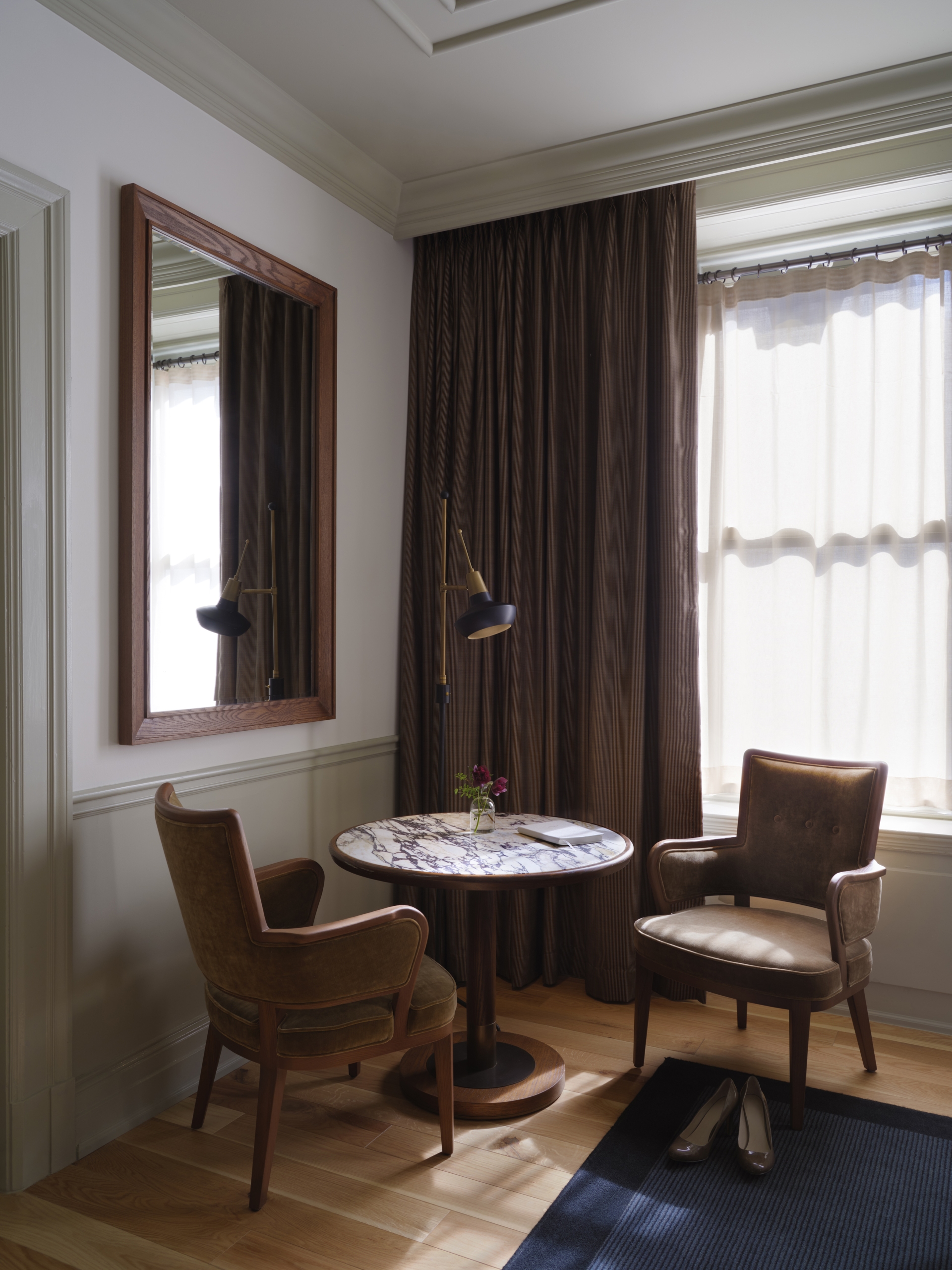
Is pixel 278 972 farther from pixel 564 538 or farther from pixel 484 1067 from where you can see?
pixel 564 538

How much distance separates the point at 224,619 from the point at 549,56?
1.87 metres

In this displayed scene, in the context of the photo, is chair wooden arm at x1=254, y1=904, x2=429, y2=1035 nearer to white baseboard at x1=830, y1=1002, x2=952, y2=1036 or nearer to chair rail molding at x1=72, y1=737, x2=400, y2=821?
chair rail molding at x1=72, y1=737, x2=400, y2=821

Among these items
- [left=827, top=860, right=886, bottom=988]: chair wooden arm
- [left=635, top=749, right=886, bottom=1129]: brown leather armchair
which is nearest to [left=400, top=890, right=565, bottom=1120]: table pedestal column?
[left=635, top=749, right=886, bottom=1129]: brown leather armchair

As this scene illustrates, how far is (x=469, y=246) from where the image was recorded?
352cm

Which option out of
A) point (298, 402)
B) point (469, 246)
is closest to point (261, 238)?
point (298, 402)

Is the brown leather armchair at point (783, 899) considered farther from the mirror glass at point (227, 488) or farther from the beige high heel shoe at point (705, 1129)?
→ the mirror glass at point (227, 488)

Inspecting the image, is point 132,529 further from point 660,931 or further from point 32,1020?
point 660,931

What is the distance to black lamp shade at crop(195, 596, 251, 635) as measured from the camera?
2592 millimetres

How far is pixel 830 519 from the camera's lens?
3299mm

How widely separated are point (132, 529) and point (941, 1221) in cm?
249

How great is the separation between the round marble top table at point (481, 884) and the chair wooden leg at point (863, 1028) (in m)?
0.81

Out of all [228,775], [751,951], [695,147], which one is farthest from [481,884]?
[695,147]

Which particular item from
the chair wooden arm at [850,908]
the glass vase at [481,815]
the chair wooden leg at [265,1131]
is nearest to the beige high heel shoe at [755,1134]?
the chair wooden arm at [850,908]

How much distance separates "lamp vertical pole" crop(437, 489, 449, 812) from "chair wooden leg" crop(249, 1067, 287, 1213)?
52.7 inches
